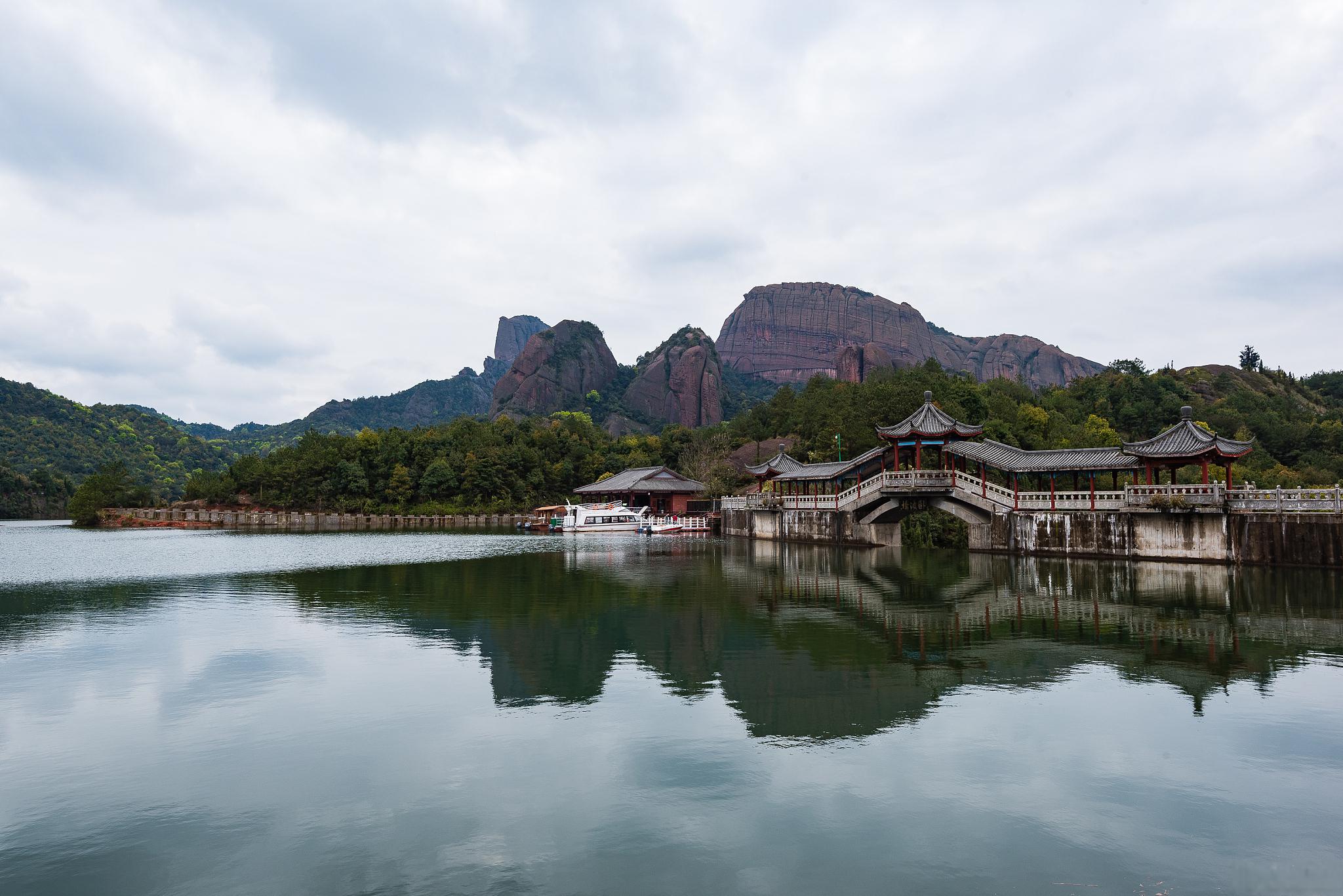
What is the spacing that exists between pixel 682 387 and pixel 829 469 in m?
108

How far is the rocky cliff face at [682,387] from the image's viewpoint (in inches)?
6019

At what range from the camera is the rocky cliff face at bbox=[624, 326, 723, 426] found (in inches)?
6019

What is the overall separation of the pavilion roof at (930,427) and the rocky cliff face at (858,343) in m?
136

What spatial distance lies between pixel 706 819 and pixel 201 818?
530 cm

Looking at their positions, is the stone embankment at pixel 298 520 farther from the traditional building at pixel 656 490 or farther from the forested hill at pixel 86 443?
the forested hill at pixel 86 443

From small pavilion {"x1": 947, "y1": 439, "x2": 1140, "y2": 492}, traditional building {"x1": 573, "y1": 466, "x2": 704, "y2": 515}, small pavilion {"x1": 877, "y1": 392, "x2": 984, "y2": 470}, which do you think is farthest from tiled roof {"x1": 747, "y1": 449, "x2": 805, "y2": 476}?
traditional building {"x1": 573, "y1": 466, "x2": 704, "y2": 515}

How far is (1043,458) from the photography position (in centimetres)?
3475

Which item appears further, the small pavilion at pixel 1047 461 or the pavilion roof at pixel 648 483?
the pavilion roof at pixel 648 483

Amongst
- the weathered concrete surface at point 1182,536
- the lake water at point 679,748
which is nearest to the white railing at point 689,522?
the weathered concrete surface at point 1182,536

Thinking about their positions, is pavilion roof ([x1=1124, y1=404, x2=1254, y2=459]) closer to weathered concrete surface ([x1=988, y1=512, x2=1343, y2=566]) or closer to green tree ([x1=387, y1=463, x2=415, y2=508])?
weathered concrete surface ([x1=988, y1=512, x2=1343, y2=566])

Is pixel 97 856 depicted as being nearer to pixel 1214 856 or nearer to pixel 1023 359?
pixel 1214 856

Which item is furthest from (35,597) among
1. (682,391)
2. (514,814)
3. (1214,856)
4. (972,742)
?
(682,391)

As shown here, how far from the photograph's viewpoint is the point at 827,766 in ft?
30.7

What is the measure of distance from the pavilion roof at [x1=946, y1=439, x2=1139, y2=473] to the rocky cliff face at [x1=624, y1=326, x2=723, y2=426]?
112 metres
